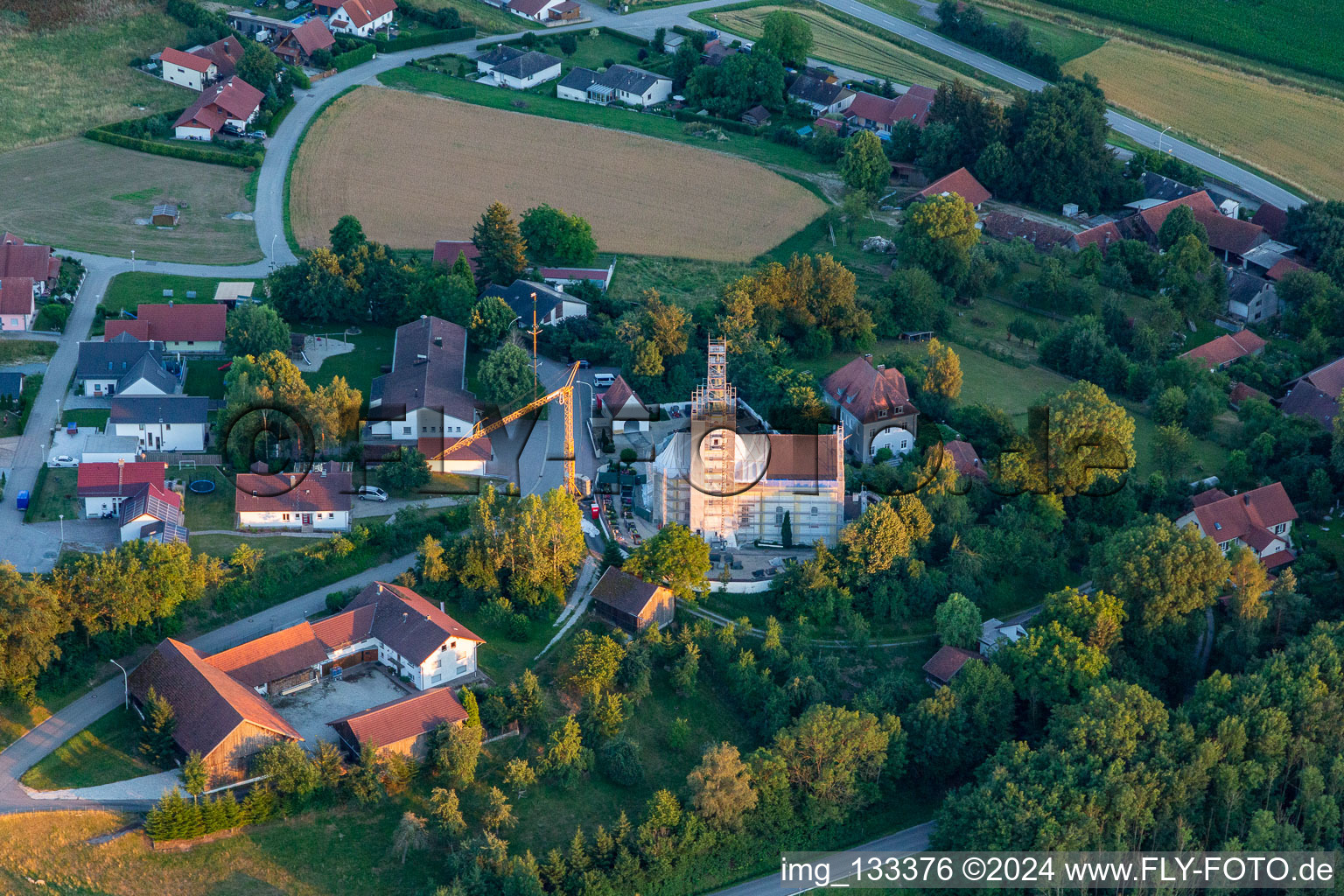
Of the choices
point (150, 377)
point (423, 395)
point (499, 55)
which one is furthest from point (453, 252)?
point (499, 55)

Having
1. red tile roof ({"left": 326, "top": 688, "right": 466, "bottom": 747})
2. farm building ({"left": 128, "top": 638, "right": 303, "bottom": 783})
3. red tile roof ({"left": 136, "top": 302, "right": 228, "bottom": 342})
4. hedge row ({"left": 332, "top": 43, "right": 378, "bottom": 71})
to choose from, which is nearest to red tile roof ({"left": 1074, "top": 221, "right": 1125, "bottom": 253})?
red tile roof ({"left": 136, "top": 302, "right": 228, "bottom": 342})

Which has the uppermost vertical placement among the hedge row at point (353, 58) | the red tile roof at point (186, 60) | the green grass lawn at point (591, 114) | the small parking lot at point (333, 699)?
the red tile roof at point (186, 60)

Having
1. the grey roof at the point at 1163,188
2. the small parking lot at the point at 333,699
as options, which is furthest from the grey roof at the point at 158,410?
the grey roof at the point at 1163,188

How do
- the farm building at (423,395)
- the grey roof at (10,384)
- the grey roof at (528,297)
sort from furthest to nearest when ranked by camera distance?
the grey roof at (528,297)
the farm building at (423,395)
the grey roof at (10,384)

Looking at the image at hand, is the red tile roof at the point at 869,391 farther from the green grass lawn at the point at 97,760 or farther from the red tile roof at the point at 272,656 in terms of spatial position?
the green grass lawn at the point at 97,760

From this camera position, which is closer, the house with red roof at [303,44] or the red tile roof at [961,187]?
the red tile roof at [961,187]

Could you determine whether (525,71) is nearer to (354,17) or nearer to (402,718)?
(354,17)
